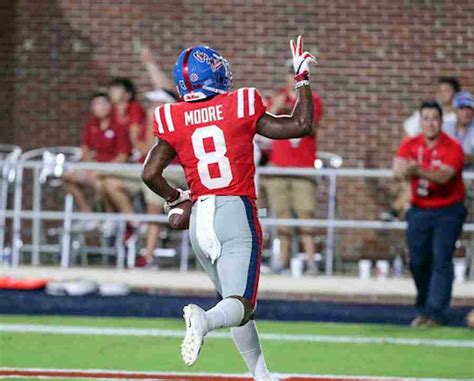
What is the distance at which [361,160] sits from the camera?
1605 cm

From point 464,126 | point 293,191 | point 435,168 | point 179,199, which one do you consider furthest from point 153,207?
point 179,199

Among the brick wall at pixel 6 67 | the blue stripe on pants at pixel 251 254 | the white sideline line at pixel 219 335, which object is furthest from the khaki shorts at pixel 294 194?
the blue stripe on pants at pixel 251 254

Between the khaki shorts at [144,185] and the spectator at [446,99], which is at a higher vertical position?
the spectator at [446,99]

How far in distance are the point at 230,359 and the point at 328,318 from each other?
110 inches

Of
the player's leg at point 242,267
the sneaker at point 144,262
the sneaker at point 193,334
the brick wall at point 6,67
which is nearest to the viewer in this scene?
the sneaker at point 193,334

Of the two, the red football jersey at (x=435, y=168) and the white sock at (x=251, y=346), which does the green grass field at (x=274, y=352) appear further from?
the white sock at (x=251, y=346)

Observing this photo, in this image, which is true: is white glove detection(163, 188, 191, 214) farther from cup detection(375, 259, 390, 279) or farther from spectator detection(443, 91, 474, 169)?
cup detection(375, 259, 390, 279)

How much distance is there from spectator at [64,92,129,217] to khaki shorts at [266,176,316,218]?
1726 mm

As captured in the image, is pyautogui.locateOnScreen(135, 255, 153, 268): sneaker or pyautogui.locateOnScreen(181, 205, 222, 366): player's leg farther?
pyautogui.locateOnScreen(135, 255, 153, 268): sneaker

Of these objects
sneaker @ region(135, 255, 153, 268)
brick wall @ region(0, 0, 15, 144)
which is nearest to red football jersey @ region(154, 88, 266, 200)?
sneaker @ region(135, 255, 153, 268)

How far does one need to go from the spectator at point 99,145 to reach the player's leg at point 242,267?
732 centimetres

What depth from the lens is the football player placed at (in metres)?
6.99

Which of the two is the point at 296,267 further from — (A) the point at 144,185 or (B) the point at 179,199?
(B) the point at 179,199

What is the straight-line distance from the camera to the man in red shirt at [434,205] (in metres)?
11.4
